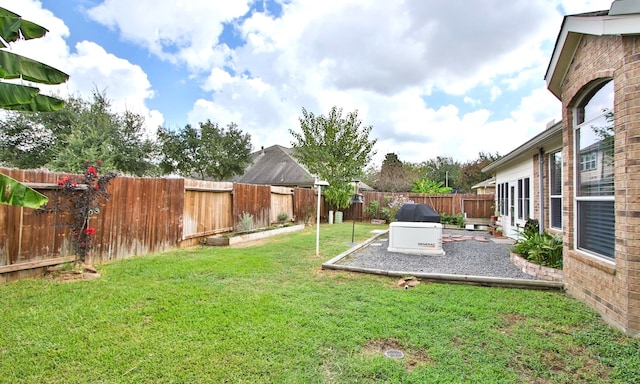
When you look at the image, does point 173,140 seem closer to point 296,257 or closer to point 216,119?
point 216,119

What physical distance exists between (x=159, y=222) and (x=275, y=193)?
248 inches

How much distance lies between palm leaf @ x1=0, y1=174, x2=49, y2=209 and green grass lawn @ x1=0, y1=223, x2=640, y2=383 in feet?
4.62

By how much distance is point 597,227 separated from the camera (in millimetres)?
4031

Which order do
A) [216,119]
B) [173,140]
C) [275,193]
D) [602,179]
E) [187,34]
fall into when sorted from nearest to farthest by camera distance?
[602,179], [187,34], [275,193], [173,140], [216,119]

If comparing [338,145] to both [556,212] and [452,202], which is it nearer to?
[452,202]

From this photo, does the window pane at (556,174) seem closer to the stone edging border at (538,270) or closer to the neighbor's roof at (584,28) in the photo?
the stone edging border at (538,270)

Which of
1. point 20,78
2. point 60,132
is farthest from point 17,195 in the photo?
point 60,132

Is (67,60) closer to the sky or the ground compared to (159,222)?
closer to the sky

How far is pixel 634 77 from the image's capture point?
3246mm

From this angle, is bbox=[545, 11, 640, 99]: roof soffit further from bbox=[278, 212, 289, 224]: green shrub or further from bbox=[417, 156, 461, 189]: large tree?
bbox=[417, 156, 461, 189]: large tree

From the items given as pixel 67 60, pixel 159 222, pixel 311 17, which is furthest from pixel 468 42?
pixel 67 60

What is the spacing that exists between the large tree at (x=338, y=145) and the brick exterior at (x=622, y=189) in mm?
15045

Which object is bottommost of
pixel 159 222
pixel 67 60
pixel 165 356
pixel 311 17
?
pixel 165 356

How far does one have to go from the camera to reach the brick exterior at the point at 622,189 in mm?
3217
